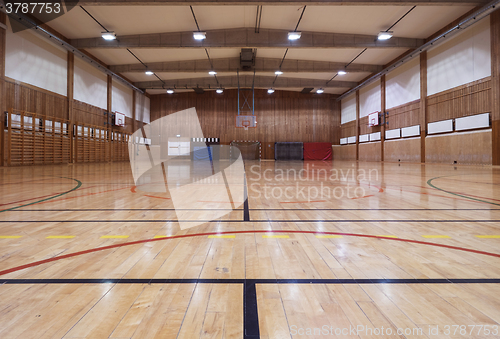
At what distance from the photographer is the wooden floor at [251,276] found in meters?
1.04

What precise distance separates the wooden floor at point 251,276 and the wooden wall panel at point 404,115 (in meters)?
13.9

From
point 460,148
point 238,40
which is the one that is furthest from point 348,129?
point 238,40

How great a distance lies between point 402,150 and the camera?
15.7 metres

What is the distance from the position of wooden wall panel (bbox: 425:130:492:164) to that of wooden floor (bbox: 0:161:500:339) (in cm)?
1075

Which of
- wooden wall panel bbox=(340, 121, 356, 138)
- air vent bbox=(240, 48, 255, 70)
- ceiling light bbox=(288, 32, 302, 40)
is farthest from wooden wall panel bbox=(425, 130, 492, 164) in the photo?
air vent bbox=(240, 48, 255, 70)

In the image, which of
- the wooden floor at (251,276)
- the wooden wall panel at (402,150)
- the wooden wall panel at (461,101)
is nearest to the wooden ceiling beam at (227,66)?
the wooden wall panel at (402,150)

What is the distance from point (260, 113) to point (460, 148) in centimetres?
1425

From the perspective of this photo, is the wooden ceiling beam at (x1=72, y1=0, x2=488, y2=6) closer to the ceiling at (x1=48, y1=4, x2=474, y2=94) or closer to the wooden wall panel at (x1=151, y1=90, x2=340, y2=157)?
the ceiling at (x1=48, y1=4, x2=474, y2=94)

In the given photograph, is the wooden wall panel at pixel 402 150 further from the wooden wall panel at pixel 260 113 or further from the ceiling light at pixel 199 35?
the ceiling light at pixel 199 35

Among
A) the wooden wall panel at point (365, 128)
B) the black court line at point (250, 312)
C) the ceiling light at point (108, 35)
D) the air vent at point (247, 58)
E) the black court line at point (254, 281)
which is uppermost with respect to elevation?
the air vent at point (247, 58)

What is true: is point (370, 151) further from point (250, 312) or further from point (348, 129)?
point (250, 312)

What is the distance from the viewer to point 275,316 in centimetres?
109

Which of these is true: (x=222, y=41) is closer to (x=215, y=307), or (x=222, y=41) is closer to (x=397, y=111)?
(x=397, y=111)

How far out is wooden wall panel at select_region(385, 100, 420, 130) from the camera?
14.7 meters
